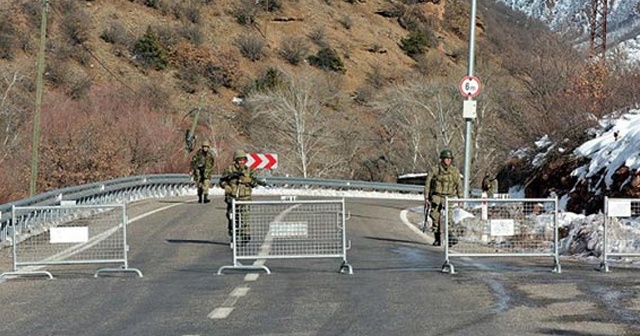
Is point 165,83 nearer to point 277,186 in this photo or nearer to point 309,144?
point 309,144

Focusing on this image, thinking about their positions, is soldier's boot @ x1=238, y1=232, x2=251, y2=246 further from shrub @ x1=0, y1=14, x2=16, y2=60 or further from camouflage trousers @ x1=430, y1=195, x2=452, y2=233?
shrub @ x1=0, y1=14, x2=16, y2=60

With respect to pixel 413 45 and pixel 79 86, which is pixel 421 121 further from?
pixel 413 45

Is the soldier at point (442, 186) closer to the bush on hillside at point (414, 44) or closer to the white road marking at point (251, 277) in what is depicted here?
the white road marking at point (251, 277)

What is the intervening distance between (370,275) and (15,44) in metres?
71.3

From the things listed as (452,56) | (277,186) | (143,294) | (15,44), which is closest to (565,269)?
(143,294)

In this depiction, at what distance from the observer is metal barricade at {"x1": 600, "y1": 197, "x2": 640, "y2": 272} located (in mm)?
14539

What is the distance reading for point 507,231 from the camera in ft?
48.0

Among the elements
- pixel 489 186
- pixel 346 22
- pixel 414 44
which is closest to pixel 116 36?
pixel 346 22

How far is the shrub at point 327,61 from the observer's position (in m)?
95.4

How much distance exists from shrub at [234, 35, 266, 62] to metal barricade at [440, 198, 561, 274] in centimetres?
7835

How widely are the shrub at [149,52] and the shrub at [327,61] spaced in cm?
1492

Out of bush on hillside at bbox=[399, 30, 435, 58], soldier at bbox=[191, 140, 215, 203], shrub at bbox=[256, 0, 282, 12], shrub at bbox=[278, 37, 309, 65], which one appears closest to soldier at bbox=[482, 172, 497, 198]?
soldier at bbox=[191, 140, 215, 203]

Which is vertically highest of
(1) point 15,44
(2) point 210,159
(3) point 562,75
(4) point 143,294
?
(1) point 15,44

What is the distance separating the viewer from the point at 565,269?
14625 millimetres
